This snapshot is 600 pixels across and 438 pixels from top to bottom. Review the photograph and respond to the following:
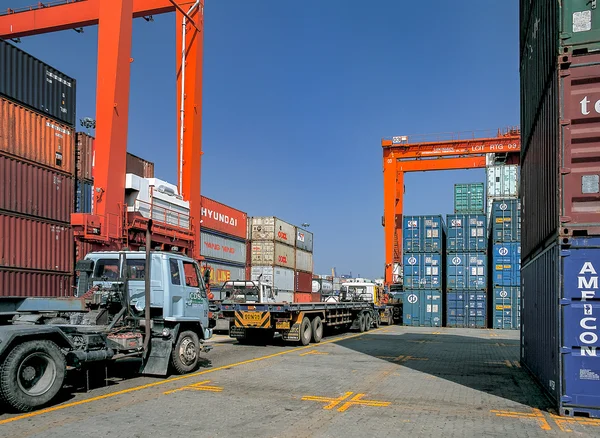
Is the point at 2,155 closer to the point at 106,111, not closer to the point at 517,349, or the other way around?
the point at 106,111

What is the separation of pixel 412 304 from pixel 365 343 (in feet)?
41.7

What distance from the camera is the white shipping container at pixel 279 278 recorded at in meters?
32.1

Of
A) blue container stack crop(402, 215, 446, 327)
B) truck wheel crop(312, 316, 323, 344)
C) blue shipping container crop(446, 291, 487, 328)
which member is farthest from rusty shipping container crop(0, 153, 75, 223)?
blue shipping container crop(446, 291, 487, 328)

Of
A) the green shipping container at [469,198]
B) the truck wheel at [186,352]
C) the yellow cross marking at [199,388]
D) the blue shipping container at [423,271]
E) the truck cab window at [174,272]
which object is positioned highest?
the green shipping container at [469,198]

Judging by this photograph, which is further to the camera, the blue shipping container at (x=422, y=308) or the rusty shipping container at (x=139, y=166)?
the blue shipping container at (x=422, y=308)

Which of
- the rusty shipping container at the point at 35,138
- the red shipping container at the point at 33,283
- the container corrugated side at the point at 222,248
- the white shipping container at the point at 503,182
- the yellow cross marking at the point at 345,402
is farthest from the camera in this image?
the white shipping container at the point at 503,182

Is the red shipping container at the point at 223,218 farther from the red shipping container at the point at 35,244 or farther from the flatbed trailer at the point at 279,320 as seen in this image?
the flatbed trailer at the point at 279,320

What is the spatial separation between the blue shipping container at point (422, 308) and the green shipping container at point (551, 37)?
19.2m

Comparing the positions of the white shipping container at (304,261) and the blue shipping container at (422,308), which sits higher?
the white shipping container at (304,261)

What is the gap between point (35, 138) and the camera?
1714 centimetres

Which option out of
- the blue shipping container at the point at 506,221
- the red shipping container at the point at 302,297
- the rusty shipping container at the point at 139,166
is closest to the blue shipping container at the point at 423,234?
the blue shipping container at the point at 506,221

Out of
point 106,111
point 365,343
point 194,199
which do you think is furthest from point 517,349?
point 106,111

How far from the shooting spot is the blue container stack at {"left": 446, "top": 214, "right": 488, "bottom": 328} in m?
28.8

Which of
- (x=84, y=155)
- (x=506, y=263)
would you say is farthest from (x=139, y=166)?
(x=506, y=263)
